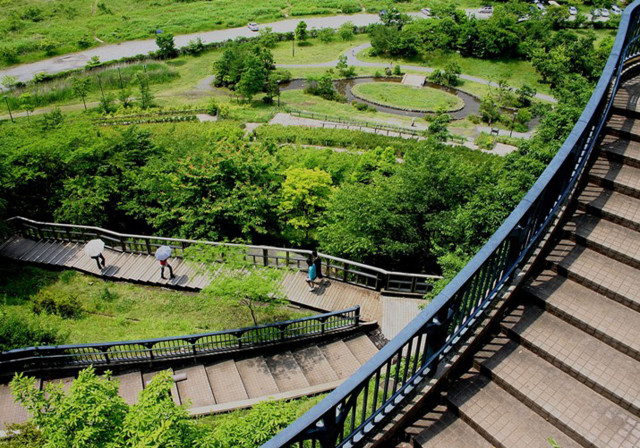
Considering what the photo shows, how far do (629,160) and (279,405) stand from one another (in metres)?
7.22

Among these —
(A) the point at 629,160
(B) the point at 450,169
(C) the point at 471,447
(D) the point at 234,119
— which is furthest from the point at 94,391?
(D) the point at 234,119

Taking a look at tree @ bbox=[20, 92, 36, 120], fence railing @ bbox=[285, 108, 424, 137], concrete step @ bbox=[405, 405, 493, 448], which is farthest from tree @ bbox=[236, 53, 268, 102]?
concrete step @ bbox=[405, 405, 493, 448]

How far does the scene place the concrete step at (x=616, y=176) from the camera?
6238mm

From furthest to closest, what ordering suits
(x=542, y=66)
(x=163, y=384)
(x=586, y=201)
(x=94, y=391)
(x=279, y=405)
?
(x=542, y=66)
(x=279, y=405)
(x=163, y=384)
(x=94, y=391)
(x=586, y=201)

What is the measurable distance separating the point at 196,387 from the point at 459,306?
9384 mm

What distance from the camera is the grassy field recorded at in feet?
47.1

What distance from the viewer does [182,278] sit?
16500 millimetres

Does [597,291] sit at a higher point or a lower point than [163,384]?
higher

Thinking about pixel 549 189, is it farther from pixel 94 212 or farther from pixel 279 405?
pixel 94 212

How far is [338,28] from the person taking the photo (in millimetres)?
73750

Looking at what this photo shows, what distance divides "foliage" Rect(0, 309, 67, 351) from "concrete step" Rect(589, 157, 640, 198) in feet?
44.1

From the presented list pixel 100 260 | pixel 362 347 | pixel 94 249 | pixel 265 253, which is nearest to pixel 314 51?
pixel 100 260

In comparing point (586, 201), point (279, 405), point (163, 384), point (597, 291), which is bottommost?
point (279, 405)

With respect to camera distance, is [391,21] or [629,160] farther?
[391,21]
